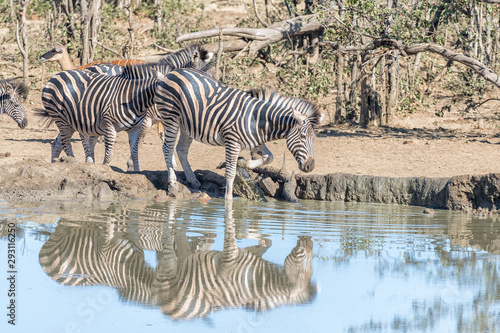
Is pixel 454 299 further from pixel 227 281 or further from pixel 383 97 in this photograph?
pixel 383 97

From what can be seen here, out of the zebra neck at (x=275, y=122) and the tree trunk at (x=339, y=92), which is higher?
the tree trunk at (x=339, y=92)

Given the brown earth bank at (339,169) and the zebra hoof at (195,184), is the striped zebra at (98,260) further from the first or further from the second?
the zebra hoof at (195,184)

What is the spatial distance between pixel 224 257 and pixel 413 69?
13089 millimetres

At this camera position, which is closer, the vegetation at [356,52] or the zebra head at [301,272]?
the zebra head at [301,272]

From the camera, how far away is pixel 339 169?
11.5m

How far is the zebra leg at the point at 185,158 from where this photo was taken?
10.4m

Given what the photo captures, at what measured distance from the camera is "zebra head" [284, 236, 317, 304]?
497cm

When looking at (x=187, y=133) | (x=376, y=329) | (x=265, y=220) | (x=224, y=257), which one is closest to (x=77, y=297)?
(x=224, y=257)

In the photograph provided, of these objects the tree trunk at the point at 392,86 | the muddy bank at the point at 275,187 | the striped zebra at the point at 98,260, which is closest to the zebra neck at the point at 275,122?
the muddy bank at the point at 275,187

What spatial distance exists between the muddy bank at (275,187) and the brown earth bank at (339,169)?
1 cm

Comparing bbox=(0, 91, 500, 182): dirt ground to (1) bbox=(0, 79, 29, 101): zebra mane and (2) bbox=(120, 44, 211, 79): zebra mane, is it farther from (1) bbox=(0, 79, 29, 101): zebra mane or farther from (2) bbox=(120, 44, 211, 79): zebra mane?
(2) bbox=(120, 44, 211, 79): zebra mane

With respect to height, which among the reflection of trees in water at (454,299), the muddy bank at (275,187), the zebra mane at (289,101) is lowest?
the reflection of trees in water at (454,299)

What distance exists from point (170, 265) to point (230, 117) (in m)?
4.33

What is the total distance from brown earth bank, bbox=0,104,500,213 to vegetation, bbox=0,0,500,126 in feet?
3.00
